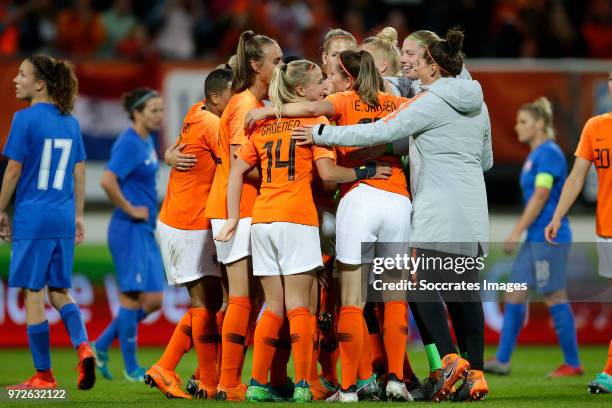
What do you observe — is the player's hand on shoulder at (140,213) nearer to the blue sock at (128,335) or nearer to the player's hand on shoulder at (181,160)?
the blue sock at (128,335)

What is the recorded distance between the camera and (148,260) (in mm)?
9594

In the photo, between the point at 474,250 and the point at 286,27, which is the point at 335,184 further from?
the point at 286,27

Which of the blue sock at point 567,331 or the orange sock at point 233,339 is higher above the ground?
the orange sock at point 233,339

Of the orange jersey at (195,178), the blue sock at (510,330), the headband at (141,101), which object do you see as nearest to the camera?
the orange jersey at (195,178)

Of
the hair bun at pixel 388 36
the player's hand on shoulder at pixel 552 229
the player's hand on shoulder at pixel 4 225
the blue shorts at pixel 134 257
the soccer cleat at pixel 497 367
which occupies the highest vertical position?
the hair bun at pixel 388 36

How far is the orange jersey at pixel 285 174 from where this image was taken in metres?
6.77

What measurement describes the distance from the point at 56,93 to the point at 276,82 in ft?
6.70

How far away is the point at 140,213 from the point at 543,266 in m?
3.52

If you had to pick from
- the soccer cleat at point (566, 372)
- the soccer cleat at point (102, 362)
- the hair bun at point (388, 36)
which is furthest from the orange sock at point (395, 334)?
the soccer cleat at point (102, 362)

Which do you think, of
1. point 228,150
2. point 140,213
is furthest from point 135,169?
point 228,150

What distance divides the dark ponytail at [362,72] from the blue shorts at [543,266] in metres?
3.49

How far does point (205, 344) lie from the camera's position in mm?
7477

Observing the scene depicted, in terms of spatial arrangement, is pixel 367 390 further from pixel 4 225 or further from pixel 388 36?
pixel 4 225

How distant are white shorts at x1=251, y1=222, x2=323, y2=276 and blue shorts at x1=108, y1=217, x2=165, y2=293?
9.56 feet
